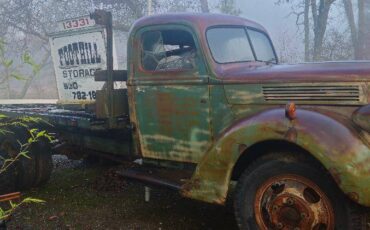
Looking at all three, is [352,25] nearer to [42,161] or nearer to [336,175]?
[42,161]

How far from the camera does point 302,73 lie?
330 cm

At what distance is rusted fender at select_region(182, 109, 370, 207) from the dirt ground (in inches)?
29.8

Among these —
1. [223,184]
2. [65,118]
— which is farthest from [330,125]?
[65,118]

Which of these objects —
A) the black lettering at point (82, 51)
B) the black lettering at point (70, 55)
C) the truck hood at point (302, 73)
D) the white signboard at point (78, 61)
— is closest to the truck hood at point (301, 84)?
the truck hood at point (302, 73)

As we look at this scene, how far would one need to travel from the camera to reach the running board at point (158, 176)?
3834mm

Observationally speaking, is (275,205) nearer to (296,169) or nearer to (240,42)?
(296,169)

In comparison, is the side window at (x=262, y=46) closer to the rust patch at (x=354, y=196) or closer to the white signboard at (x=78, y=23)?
the rust patch at (x=354, y=196)

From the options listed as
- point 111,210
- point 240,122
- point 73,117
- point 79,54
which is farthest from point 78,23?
point 240,122

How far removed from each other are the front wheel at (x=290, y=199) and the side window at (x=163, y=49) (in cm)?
135

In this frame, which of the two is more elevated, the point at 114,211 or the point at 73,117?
the point at 73,117

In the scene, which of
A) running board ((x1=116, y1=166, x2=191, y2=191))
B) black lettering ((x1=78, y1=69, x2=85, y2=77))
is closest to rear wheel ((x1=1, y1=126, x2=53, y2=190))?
running board ((x1=116, y1=166, x2=191, y2=191))

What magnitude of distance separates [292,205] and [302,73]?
100 centimetres

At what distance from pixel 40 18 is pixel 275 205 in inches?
670

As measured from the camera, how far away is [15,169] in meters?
5.10
